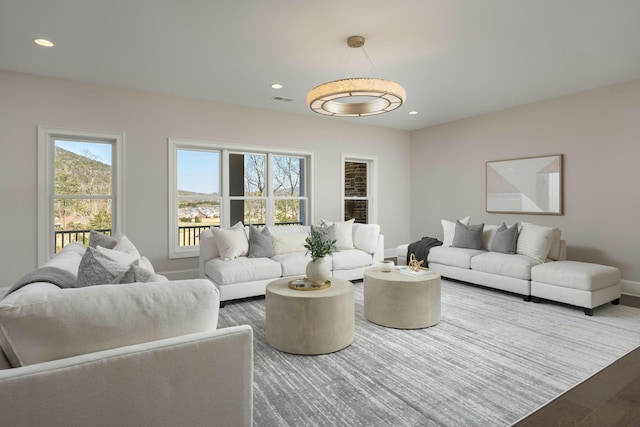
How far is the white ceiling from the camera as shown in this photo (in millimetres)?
2824

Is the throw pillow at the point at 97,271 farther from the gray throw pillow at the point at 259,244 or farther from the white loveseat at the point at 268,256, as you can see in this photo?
the gray throw pillow at the point at 259,244

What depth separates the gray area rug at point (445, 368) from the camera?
6.69 ft

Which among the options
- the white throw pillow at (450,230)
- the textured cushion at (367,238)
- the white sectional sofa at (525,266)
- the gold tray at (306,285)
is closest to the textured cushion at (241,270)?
the gold tray at (306,285)

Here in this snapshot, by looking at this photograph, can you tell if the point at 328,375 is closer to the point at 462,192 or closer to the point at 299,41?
the point at 299,41

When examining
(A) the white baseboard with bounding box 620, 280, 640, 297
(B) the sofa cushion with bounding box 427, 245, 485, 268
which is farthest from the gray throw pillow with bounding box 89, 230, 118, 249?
(A) the white baseboard with bounding box 620, 280, 640, 297

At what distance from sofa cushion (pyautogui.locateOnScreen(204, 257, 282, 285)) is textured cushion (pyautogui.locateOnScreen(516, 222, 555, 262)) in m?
3.24

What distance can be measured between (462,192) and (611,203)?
231 centimetres

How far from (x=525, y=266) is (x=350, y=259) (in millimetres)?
2208

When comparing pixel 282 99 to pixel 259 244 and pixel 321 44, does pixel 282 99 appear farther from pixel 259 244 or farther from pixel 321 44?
pixel 259 244

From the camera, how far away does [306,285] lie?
3133 millimetres

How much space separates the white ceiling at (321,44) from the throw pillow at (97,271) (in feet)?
6.64

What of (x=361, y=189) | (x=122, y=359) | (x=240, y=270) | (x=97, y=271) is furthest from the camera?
(x=361, y=189)

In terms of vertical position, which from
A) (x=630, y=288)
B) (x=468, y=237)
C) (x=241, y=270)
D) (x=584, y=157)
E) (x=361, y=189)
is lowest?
(x=630, y=288)

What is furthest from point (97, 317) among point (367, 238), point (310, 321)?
point (367, 238)
